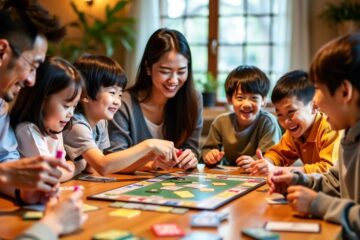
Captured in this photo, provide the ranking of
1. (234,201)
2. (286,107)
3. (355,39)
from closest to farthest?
(355,39), (234,201), (286,107)

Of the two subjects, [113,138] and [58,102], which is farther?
[113,138]

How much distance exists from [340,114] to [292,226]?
400 mm

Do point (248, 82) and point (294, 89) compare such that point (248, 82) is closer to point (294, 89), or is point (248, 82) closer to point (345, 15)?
point (294, 89)

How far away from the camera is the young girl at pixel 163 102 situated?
2.61 metres

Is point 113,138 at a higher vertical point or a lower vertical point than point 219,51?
lower

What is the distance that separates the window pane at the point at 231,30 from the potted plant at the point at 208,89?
0.51 metres

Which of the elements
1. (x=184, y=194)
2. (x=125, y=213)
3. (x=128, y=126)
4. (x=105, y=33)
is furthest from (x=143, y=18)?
(x=125, y=213)

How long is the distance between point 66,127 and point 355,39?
114 cm

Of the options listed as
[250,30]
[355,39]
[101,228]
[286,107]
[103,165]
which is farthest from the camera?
[250,30]

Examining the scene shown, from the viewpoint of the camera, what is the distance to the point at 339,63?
5.00ft

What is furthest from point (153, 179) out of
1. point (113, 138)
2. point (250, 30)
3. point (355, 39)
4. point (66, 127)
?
point (250, 30)

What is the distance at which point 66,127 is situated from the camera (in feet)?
6.89

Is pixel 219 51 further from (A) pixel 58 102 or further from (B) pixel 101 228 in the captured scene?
(B) pixel 101 228

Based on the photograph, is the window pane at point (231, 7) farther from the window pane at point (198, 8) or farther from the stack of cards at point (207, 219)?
the stack of cards at point (207, 219)
